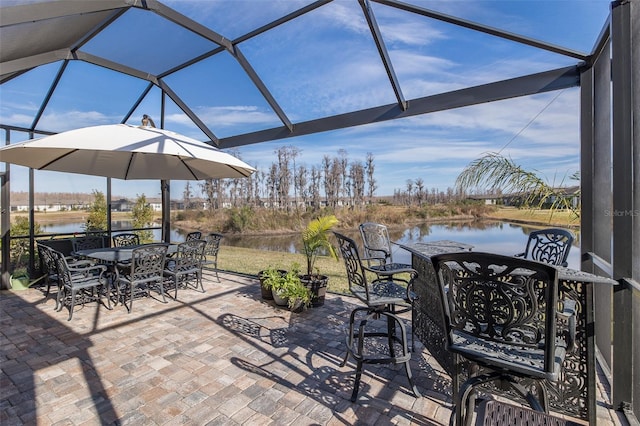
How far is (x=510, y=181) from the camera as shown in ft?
12.4

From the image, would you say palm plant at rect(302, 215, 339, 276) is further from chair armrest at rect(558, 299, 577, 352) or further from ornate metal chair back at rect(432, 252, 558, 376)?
ornate metal chair back at rect(432, 252, 558, 376)

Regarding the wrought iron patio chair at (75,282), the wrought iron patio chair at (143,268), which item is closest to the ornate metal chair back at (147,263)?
the wrought iron patio chair at (143,268)

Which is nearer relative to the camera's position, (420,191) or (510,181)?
(510,181)

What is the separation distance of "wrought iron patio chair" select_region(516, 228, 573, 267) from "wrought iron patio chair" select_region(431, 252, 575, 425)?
1.62 metres

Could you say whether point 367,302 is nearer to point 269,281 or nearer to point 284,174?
point 269,281

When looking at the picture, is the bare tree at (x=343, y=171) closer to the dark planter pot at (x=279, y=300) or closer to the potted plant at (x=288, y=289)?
the potted plant at (x=288, y=289)

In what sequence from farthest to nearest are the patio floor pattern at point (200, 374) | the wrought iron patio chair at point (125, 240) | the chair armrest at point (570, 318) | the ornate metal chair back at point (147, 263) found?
the wrought iron patio chair at point (125, 240)
the ornate metal chair back at point (147, 263)
the patio floor pattern at point (200, 374)
the chair armrest at point (570, 318)

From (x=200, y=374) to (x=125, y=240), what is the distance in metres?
4.86

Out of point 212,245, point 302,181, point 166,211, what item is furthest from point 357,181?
point 212,245

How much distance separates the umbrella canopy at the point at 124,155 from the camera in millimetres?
2900

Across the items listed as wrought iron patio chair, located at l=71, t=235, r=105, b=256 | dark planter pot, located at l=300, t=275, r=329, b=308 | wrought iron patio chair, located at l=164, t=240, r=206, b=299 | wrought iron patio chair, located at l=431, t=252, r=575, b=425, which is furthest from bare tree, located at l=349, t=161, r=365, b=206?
wrought iron patio chair, located at l=431, t=252, r=575, b=425

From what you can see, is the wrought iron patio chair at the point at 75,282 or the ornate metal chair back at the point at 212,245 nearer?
the wrought iron patio chair at the point at 75,282

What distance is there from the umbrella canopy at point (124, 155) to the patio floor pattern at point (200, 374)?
201 centimetres

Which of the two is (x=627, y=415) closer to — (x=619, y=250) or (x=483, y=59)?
(x=619, y=250)
